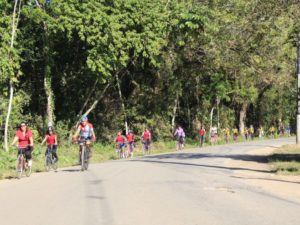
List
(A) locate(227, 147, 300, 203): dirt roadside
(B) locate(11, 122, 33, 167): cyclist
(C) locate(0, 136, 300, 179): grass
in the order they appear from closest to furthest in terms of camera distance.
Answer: (A) locate(227, 147, 300, 203): dirt roadside → (B) locate(11, 122, 33, 167): cyclist → (C) locate(0, 136, 300, 179): grass

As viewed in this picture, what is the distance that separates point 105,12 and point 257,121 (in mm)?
42349

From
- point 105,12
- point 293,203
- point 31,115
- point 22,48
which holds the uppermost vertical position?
point 105,12

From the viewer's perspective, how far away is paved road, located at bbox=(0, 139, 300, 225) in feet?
29.6

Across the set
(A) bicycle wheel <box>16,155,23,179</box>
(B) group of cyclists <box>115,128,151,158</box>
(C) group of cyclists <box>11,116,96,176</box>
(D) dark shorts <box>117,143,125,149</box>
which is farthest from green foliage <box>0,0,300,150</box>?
(A) bicycle wheel <box>16,155,23,179</box>

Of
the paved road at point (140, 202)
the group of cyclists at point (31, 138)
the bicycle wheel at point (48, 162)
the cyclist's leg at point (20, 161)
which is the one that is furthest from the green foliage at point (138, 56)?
the cyclist's leg at point (20, 161)

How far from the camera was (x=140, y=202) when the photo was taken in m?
10.8

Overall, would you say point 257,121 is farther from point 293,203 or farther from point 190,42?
point 293,203

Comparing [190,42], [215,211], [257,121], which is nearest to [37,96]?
[190,42]

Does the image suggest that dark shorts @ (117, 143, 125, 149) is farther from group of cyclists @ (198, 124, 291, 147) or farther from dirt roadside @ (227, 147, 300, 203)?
dirt roadside @ (227, 147, 300, 203)

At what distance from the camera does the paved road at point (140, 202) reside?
29.6 ft

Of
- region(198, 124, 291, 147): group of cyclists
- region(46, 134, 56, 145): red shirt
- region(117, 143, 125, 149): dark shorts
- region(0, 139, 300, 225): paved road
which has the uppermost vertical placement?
region(198, 124, 291, 147): group of cyclists

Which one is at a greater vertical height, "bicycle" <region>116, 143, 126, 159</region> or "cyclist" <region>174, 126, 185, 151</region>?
"cyclist" <region>174, 126, 185, 151</region>

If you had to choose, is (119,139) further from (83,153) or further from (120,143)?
(83,153)

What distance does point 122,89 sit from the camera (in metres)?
41.9
